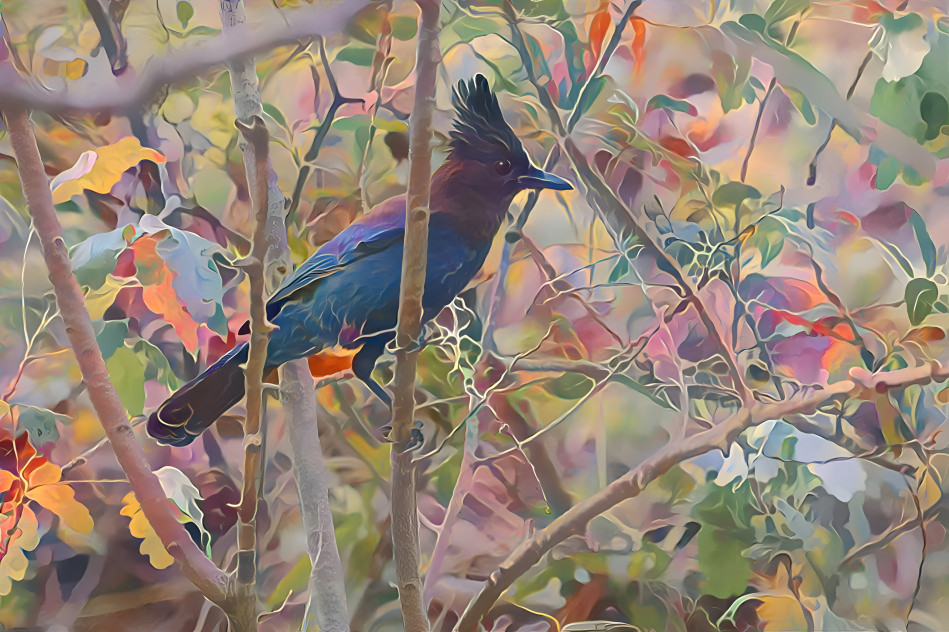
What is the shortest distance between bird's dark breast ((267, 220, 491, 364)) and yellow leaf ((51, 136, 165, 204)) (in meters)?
0.37

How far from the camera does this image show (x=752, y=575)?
3.95ft

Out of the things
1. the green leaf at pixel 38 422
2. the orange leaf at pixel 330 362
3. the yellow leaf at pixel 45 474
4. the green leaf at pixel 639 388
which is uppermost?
the orange leaf at pixel 330 362

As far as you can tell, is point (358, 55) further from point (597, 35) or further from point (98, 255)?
point (98, 255)

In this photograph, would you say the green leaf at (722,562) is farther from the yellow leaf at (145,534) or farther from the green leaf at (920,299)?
the yellow leaf at (145,534)

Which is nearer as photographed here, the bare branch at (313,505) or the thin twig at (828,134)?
the bare branch at (313,505)

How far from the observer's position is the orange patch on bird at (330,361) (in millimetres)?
1166

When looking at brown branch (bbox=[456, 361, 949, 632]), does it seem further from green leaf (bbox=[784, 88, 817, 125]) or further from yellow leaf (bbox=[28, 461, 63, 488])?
yellow leaf (bbox=[28, 461, 63, 488])

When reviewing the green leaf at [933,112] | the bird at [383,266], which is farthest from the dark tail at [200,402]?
the green leaf at [933,112]

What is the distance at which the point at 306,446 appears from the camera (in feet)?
3.89

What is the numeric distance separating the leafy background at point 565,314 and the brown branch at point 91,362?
7 cm

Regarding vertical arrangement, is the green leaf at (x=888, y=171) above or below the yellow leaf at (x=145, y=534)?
above

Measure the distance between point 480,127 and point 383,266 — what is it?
0.26 meters

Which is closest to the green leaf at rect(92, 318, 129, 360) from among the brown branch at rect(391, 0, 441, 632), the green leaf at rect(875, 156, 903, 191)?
the brown branch at rect(391, 0, 441, 632)

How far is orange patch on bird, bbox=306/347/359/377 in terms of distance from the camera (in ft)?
3.83
